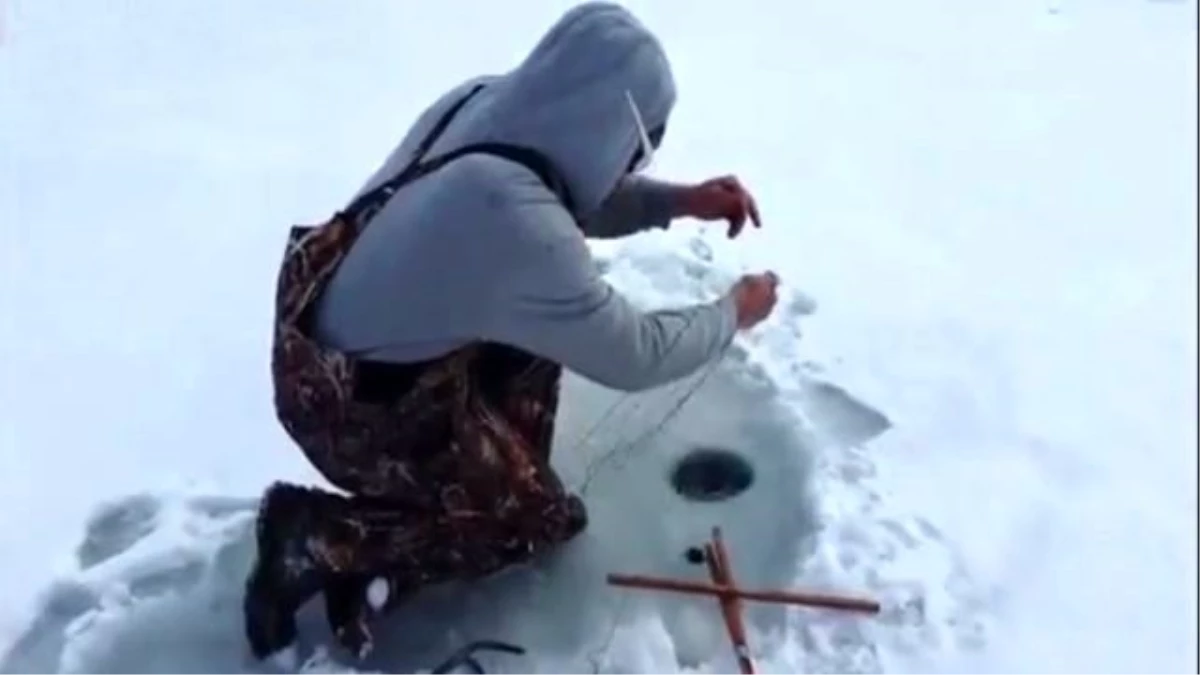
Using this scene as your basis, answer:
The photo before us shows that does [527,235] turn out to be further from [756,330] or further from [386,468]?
[756,330]

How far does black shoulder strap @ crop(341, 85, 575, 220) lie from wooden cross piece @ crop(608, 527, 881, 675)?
365 millimetres

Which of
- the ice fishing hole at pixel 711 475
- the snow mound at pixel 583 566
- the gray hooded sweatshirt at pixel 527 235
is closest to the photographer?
the gray hooded sweatshirt at pixel 527 235

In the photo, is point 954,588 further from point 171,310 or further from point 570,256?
point 171,310

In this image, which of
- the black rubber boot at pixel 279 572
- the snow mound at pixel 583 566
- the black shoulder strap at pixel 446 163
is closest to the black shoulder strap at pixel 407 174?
the black shoulder strap at pixel 446 163

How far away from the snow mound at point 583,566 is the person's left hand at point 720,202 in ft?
0.64

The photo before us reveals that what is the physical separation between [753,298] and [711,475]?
232 millimetres

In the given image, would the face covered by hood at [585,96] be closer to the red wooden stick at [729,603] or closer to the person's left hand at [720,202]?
the person's left hand at [720,202]

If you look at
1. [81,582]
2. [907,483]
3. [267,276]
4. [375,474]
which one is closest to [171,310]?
[267,276]

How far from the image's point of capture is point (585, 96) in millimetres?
1546

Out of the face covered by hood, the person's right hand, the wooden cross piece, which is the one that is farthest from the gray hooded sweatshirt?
the wooden cross piece

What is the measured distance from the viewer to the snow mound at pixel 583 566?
1749 millimetres

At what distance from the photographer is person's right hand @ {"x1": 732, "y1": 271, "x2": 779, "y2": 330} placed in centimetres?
176

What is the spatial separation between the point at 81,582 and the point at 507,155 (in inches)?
23.5

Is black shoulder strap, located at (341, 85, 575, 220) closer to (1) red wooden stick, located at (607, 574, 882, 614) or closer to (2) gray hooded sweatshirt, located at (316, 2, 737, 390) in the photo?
(2) gray hooded sweatshirt, located at (316, 2, 737, 390)
